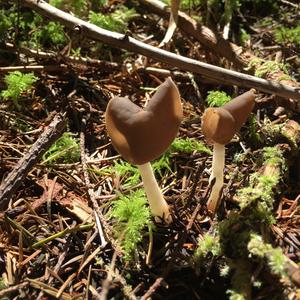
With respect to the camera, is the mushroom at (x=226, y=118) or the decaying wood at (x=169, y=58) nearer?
the mushroom at (x=226, y=118)

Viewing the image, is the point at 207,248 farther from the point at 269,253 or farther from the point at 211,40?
the point at 211,40

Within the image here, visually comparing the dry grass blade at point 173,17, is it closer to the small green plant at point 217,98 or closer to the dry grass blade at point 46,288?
the small green plant at point 217,98

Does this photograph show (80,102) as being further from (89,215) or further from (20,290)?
(20,290)

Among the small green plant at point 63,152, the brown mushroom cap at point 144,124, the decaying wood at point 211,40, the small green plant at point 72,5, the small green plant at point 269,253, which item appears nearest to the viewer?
the small green plant at point 269,253

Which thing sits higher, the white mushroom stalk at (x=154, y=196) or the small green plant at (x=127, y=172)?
the white mushroom stalk at (x=154, y=196)

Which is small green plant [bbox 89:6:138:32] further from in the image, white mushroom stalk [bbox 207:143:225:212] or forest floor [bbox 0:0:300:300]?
white mushroom stalk [bbox 207:143:225:212]

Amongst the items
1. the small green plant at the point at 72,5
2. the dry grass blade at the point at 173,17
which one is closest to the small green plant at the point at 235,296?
the dry grass blade at the point at 173,17
